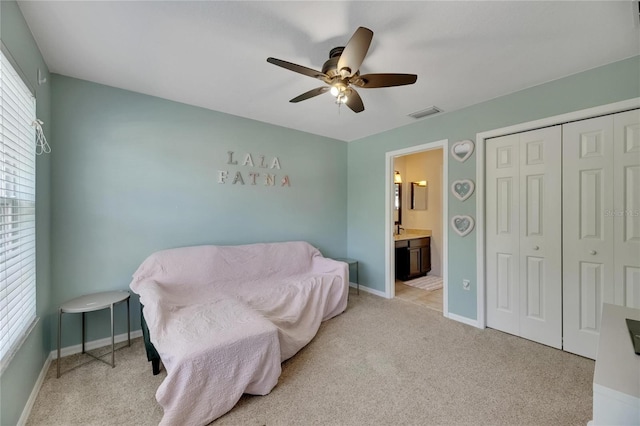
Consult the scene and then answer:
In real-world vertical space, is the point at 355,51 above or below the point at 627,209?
above

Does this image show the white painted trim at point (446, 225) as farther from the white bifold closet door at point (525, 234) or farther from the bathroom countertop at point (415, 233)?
the bathroom countertop at point (415, 233)

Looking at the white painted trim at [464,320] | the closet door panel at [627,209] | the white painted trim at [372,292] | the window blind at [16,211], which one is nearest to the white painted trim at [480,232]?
the white painted trim at [464,320]

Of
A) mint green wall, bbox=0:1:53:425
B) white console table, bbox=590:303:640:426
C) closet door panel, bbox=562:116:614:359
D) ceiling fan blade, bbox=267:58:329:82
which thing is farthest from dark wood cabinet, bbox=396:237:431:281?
mint green wall, bbox=0:1:53:425

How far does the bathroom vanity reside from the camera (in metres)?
4.79

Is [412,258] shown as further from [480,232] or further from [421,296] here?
[480,232]

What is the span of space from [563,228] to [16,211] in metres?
4.24

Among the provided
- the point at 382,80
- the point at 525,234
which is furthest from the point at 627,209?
the point at 382,80

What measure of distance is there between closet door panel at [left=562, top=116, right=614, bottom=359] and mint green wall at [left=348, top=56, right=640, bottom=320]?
0.26 meters

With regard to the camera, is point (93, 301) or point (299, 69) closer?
point (299, 69)

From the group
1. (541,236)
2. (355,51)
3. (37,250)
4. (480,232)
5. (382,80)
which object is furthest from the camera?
(480,232)

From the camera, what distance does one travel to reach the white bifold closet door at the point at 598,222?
2090 millimetres

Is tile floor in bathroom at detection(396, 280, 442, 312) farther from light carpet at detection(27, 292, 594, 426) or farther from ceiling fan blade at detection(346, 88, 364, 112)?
ceiling fan blade at detection(346, 88, 364, 112)

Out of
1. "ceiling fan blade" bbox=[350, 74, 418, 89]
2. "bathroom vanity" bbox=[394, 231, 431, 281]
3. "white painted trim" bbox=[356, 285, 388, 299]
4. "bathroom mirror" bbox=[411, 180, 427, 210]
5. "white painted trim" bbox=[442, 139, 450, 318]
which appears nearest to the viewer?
"ceiling fan blade" bbox=[350, 74, 418, 89]

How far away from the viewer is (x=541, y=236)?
8.36 feet
